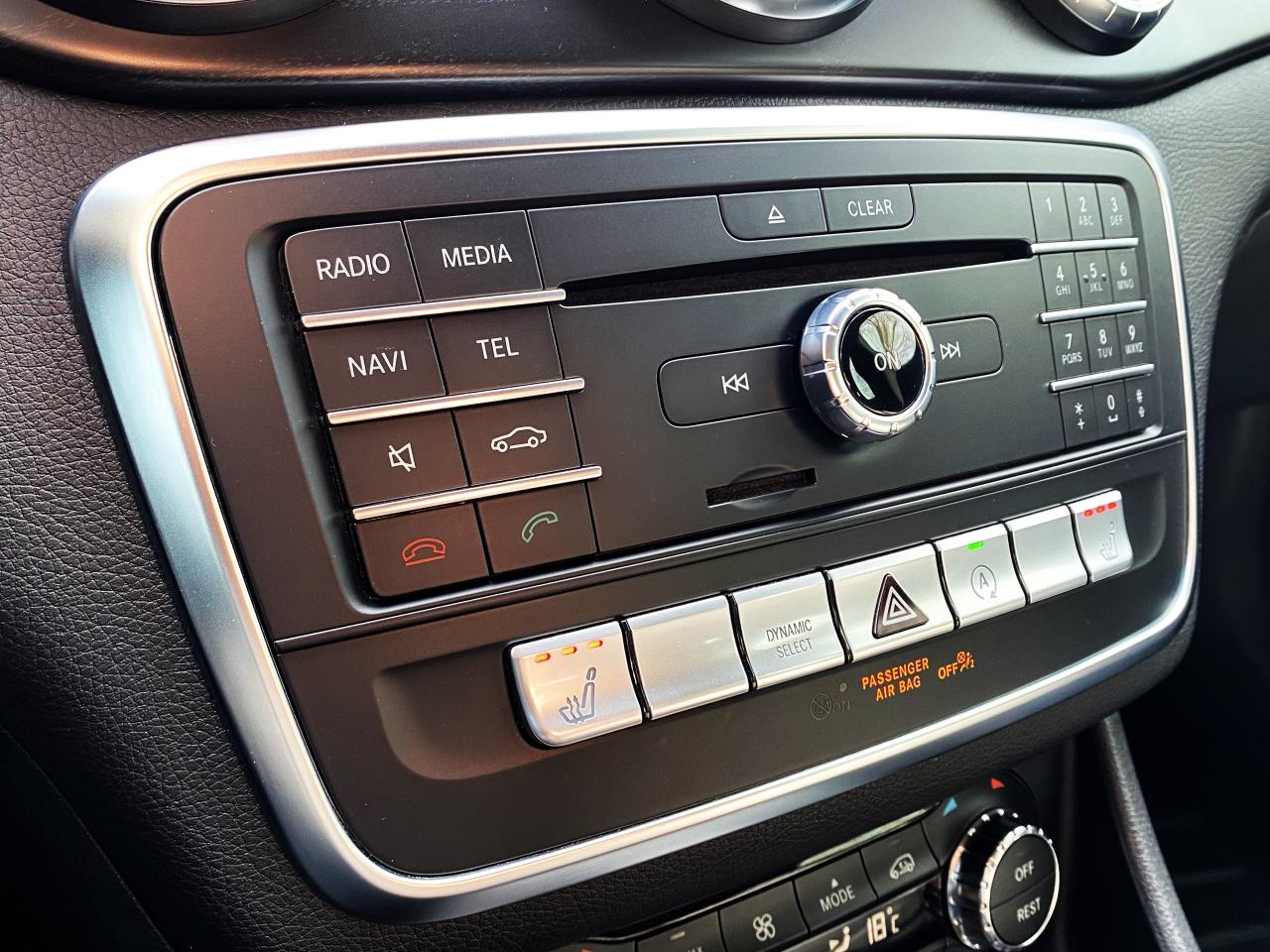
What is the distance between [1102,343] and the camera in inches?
24.0

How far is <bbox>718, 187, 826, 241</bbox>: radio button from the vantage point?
19.2 inches

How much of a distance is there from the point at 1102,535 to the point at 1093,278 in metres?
0.15

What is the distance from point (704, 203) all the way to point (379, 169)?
0.15 m

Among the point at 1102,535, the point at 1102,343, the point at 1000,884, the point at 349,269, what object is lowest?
the point at 1000,884

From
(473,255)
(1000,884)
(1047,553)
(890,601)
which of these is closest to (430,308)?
(473,255)

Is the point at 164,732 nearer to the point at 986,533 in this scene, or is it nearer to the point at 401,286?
the point at 401,286

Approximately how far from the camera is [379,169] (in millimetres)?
425

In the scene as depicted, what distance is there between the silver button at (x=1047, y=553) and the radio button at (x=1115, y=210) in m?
0.17

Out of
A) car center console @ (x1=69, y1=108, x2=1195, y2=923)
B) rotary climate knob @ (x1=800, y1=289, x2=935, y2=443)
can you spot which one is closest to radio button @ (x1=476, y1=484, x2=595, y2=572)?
car center console @ (x1=69, y1=108, x2=1195, y2=923)

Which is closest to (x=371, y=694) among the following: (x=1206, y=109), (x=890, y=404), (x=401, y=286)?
(x=401, y=286)

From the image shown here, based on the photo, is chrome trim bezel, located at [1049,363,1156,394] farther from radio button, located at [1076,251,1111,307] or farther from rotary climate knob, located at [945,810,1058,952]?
rotary climate knob, located at [945,810,1058,952]

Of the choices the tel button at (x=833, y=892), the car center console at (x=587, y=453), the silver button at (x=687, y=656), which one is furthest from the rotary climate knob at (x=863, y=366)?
the tel button at (x=833, y=892)

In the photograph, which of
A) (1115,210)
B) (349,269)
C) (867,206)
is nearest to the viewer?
(349,269)

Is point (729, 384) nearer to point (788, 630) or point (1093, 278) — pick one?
point (788, 630)
